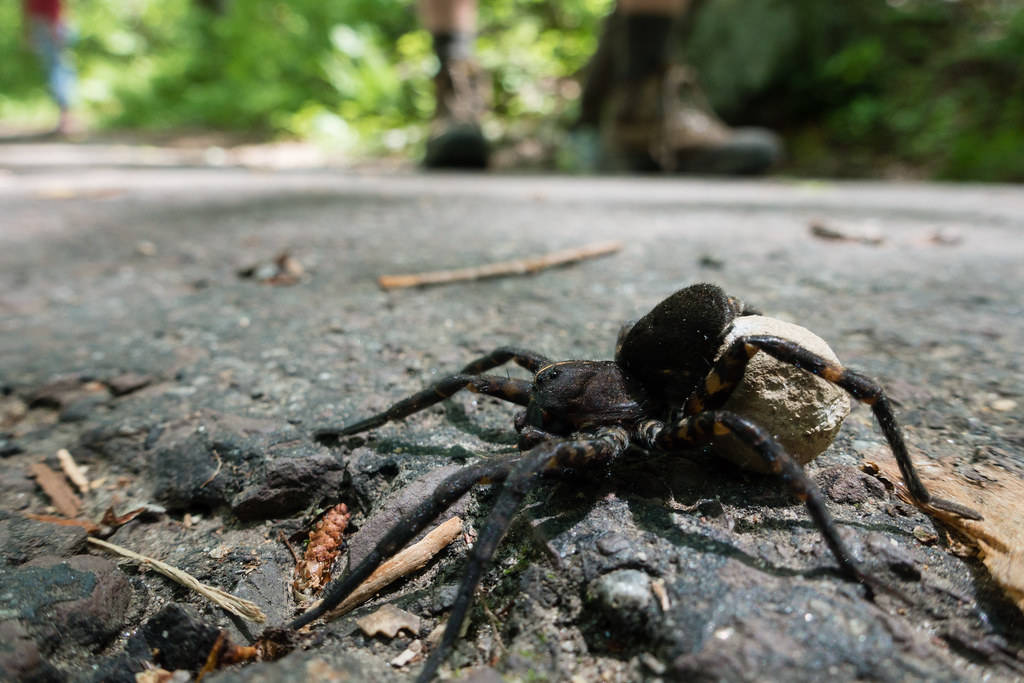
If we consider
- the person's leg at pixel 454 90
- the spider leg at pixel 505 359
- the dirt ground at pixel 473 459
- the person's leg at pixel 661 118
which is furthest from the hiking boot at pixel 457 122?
the spider leg at pixel 505 359

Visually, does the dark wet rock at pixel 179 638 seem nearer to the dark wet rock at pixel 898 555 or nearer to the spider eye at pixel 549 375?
the spider eye at pixel 549 375

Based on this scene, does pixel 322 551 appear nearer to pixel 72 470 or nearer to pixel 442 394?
pixel 442 394

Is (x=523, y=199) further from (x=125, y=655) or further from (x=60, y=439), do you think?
(x=125, y=655)

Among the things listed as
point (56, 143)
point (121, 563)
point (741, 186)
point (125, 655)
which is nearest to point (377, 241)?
point (121, 563)

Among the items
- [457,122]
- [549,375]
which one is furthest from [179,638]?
[457,122]

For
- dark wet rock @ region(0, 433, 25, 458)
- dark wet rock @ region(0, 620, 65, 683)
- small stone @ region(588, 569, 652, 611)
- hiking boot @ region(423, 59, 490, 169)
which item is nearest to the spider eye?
small stone @ region(588, 569, 652, 611)
